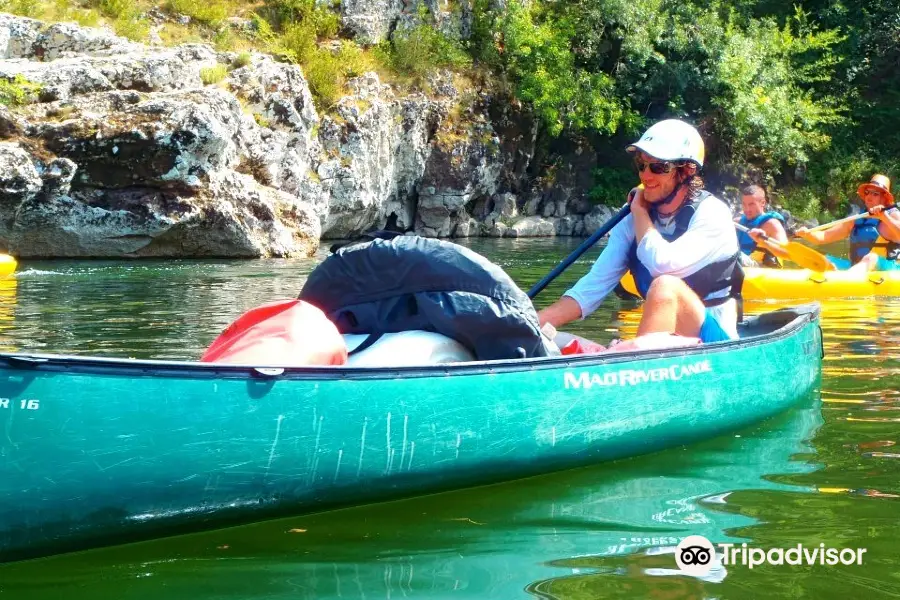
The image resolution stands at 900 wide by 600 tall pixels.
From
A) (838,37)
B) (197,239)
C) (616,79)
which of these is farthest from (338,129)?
(838,37)

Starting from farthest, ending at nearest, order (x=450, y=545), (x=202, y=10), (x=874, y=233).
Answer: (x=202, y=10)
(x=874, y=233)
(x=450, y=545)

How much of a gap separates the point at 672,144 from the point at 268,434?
7.75 ft

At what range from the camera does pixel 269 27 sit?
18.2 metres

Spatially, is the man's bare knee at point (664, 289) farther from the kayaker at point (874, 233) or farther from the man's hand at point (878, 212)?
the man's hand at point (878, 212)

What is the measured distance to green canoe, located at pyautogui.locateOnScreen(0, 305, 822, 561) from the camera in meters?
2.55

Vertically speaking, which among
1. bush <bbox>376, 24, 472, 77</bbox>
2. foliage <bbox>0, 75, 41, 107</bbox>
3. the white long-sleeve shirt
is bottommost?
the white long-sleeve shirt

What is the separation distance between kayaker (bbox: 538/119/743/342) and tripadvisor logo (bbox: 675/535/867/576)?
1.44 m

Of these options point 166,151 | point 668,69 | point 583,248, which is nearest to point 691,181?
point 583,248

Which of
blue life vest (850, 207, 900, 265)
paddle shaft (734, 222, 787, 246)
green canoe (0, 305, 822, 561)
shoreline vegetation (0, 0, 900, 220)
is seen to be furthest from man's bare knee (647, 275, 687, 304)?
shoreline vegetation (0, 0, 900, 220)

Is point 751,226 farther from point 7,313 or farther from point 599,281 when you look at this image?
point 7,313

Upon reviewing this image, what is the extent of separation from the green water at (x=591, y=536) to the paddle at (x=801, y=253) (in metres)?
5.36

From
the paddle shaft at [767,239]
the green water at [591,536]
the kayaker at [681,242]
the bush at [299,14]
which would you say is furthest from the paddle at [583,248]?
the bush at [299,14]

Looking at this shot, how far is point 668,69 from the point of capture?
72.2 ft

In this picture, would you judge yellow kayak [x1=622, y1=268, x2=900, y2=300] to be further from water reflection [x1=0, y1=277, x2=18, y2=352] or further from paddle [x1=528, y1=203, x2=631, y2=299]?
water reflection [x1=0, y1=277, x2=18, y2=352]
